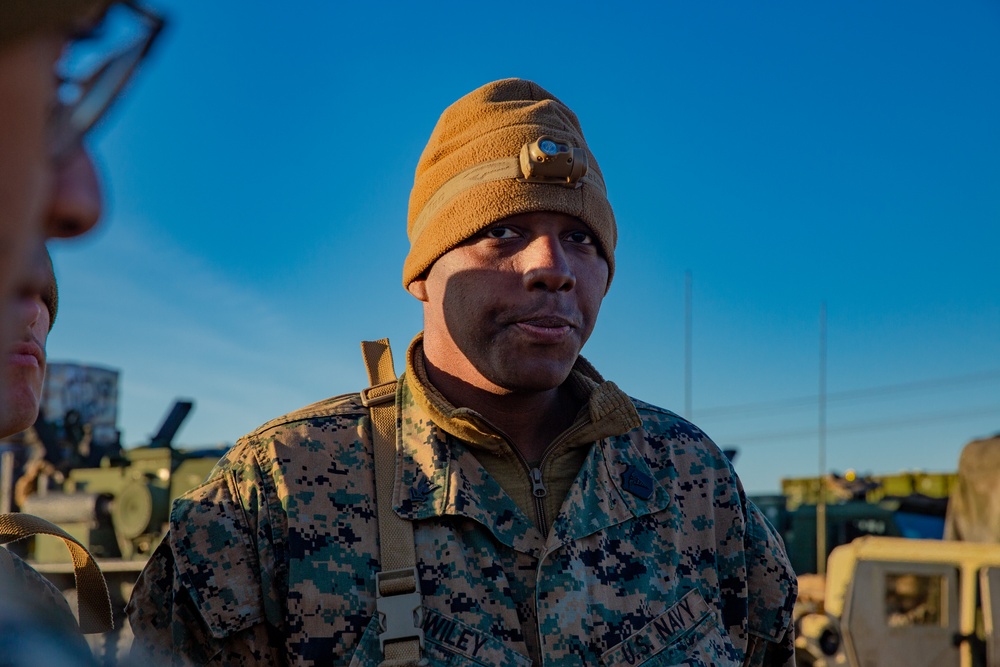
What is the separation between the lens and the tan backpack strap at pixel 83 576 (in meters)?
2.10

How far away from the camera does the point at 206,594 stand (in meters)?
2.17

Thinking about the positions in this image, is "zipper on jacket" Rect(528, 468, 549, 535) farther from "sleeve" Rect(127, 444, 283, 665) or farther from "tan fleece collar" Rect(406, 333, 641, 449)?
"sleeve" Rect(127, 444, 283, 665)

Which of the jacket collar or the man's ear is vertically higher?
the man's ear

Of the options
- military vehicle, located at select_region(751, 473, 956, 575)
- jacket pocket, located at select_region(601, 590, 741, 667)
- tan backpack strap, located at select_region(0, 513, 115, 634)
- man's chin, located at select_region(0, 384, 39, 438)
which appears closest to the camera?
man's chin, located at select_region(0, 384, 39, 438)

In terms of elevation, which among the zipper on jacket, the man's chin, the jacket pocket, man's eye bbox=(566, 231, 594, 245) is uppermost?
man's eye bbox=(566, 231, 594, 245)

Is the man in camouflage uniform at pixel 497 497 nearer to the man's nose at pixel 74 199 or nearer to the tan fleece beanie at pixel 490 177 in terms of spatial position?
the tan fleece beanie at pixel 490 177

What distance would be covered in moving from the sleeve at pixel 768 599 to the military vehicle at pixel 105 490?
958cm

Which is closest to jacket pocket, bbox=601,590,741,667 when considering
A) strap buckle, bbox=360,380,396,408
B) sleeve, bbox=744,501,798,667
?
sleeve, bbox=744,501,798,667

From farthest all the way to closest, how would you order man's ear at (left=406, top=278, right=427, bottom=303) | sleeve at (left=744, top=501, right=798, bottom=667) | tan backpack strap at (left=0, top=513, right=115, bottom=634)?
man's ear at (left=406, top=278, right=427, bottom=303) < sleeve at (left=744, top=501, right=798, bottom=667) < tan backpack strap at (left=0, top=513, right=115, bottom=634)

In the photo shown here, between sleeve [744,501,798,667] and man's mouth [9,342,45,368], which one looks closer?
man's mouth [9,342,45,368]

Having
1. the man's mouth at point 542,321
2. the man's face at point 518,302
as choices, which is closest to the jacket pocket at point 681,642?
the man's face at point 518,302

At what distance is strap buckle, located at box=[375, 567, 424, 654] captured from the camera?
2150mm

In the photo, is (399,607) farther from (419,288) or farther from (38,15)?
(38,15)

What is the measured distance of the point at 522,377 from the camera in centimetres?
247
